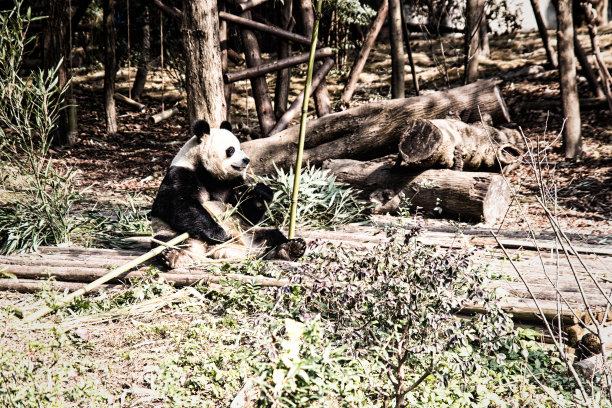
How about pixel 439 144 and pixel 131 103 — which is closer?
pixel 439 144

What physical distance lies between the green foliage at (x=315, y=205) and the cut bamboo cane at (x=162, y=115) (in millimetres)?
5594

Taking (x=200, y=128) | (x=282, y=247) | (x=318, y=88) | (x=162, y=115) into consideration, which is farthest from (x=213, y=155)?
(x=162, y=115)

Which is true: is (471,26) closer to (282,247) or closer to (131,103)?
(282,247)

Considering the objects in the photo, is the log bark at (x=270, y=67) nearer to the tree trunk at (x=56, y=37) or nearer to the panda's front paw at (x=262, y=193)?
the panda's front paw at (x=262, y=193)

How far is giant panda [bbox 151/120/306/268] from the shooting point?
3.97 metres

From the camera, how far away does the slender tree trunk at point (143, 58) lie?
11.4 m

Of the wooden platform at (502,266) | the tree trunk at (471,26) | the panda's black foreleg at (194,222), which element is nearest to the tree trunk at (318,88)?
the tree trunk at (471,26)

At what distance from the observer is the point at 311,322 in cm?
251

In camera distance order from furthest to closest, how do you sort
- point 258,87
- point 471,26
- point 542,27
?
point 542,27, point 471,26, point 258,87

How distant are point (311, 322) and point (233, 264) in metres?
1.58

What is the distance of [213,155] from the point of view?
165 inches

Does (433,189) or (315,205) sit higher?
(433,189)

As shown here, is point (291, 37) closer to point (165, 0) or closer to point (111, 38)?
point (111, 38)

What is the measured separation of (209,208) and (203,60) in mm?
2031
